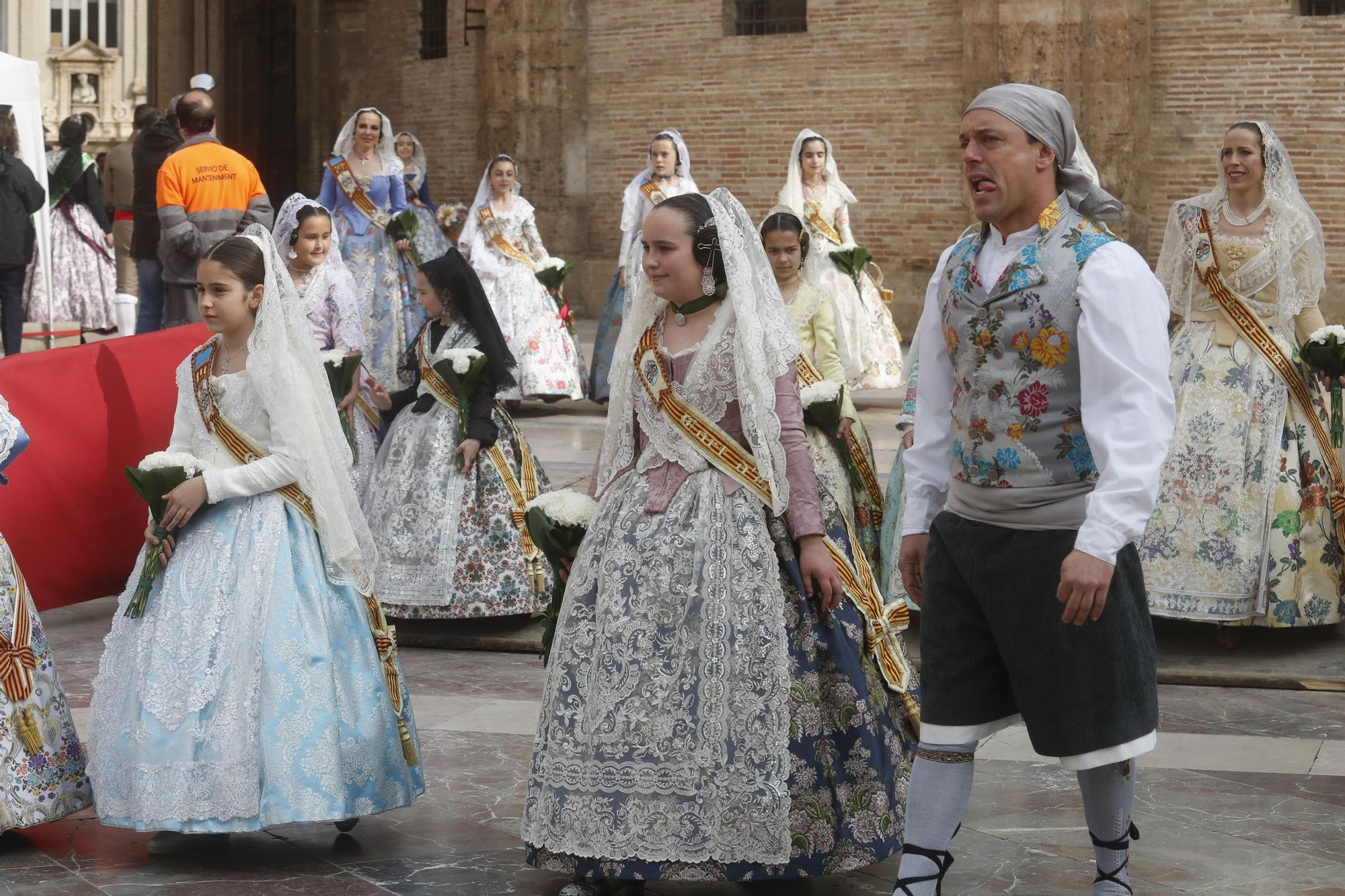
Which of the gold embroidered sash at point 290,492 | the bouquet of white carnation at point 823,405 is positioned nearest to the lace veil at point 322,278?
the bouquet of white carnation at point 823,405

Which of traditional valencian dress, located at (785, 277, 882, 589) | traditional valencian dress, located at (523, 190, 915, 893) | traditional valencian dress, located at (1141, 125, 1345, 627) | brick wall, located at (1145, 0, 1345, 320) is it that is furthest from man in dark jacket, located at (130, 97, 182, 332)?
brick wall, located at (1145, 0, 1345, 320)

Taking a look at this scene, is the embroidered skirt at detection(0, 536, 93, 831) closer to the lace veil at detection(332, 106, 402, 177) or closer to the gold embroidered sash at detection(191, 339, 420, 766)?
the gold embroidered sash at detection(191, 339, 420, 766)

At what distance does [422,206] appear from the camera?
12930 millimetres

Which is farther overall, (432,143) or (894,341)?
(432,143)

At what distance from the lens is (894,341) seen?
13719 millimetres

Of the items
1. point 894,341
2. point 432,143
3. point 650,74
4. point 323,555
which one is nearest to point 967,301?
point 323,555

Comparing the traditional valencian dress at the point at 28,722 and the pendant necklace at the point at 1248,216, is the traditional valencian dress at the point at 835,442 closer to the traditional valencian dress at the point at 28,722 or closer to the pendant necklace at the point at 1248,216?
the pendant necklace at the point at 1248,216

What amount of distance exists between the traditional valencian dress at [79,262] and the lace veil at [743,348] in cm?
1240

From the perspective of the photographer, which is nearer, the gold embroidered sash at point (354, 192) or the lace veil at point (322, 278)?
the lace veil at point (322, 278)

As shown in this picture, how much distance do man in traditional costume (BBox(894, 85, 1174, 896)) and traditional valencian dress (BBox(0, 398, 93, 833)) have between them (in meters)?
2.18

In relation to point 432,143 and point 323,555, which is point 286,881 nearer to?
point 323,555

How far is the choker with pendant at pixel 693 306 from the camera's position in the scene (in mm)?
4457

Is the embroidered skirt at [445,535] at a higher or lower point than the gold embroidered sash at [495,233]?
lower

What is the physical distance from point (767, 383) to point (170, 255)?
681cm
